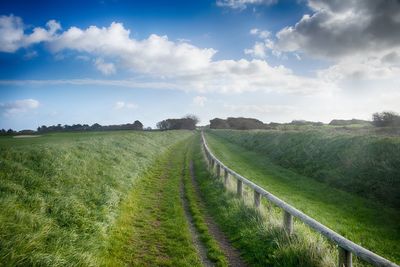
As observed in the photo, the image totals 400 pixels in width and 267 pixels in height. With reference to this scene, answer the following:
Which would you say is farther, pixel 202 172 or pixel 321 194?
pixel 202 172

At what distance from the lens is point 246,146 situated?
39.6 meters

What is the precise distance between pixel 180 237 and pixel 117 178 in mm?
6211

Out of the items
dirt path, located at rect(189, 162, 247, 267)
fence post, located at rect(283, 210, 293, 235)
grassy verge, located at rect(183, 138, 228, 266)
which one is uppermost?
fence post, located at rect(283, 210, 293, 235)

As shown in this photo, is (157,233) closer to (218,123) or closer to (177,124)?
(218,123)

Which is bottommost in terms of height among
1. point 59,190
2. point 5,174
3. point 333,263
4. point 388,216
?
point 388,216

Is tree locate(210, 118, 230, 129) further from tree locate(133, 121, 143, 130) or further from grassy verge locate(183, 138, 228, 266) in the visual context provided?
grassy verge locate(183, 138, 228, 266)

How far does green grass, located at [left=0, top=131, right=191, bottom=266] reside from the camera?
5809 millimetres

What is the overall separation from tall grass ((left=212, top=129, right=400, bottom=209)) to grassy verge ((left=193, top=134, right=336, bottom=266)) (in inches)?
270

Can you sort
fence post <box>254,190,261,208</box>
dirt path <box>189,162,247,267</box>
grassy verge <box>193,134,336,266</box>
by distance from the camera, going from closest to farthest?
grassy verge <box>193,134,336,266</box> → dirt path <box>189,162,247,267</box> → fence post <box>254,190,261,208</box>

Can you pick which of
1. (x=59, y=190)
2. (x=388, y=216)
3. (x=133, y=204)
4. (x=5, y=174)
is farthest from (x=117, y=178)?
(x=388, y=216)

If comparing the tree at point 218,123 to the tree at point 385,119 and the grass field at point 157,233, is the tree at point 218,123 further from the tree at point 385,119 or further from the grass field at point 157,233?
the grass field at point 157,233

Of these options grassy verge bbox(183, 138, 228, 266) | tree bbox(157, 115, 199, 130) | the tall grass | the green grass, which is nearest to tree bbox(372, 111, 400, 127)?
the tall grass

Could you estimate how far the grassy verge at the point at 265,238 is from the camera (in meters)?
6.09

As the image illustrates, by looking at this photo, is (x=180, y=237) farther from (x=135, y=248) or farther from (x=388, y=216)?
(x=388, y=216)
